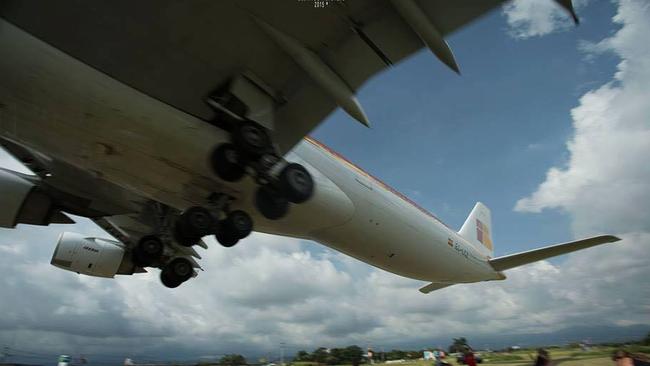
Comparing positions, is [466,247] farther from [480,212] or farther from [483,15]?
[483,15]

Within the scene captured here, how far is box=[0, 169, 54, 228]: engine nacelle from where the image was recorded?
9.09 metres

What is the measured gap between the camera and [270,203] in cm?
747

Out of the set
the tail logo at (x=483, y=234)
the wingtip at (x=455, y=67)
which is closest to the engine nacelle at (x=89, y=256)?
the wingtip at (x=455, y=67)

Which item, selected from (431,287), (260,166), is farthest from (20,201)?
(431,287)

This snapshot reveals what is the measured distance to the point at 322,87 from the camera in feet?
20.7

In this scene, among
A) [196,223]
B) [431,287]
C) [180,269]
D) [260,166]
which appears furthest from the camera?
[431,287]

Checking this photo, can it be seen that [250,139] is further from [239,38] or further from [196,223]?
[196,223]

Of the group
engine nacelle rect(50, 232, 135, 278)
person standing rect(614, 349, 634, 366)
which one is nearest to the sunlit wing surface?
person standing rect(614, 349, 634, 366)

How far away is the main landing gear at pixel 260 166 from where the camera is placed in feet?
21.9

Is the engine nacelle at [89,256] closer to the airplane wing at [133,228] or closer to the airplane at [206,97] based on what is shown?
the airplane wing at [133,228]

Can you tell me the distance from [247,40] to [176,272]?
8.39 metres

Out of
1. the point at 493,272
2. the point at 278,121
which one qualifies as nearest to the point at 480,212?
the point at 493,272

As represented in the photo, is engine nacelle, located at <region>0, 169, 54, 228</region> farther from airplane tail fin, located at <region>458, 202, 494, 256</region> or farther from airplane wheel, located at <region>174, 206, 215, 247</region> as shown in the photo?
airplane tail fin, located at <region>458, 202, 494, 256</region>

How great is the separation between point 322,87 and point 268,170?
1.67 m
